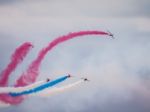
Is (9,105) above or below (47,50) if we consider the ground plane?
below

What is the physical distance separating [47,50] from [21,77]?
3127 mm

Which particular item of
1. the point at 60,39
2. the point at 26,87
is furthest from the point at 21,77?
the point at 60,39

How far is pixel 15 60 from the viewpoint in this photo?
119 ft

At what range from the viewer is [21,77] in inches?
1453

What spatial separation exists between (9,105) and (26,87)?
8.42 ft

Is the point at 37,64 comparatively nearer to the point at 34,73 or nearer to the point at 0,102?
the point at 34,73

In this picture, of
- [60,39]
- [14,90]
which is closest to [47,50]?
[60,39]

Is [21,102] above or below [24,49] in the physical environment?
below

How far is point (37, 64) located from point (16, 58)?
1652 mm

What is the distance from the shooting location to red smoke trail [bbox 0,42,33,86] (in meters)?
35.9

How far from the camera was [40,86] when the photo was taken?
1406 inches

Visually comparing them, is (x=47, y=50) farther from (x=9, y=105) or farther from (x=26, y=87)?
(x=9, y=105)

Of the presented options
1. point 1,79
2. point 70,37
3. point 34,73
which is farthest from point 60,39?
point 1,79

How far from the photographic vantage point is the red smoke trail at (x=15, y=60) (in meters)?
35.9
